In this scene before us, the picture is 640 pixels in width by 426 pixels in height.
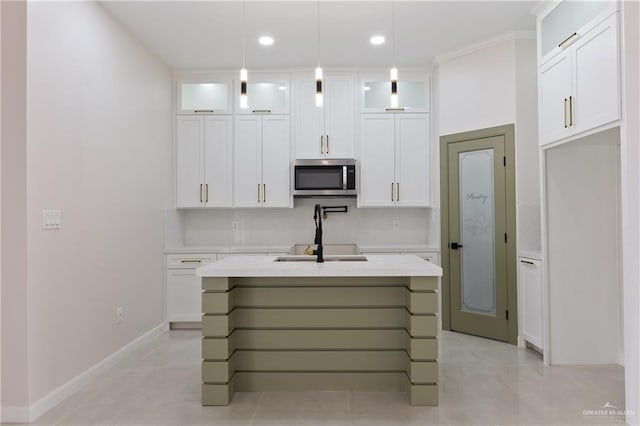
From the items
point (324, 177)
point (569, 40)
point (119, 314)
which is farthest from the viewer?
point (324, 177)

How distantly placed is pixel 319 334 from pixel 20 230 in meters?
1.97

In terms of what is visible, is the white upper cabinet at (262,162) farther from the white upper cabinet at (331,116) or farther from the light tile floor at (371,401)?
the light tile floor at (371,401)

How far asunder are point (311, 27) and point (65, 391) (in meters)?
3.51

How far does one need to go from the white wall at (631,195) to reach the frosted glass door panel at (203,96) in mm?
4053

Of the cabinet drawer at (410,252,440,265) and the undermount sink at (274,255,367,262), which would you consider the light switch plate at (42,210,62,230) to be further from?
the cabinet drawer at (410,252,440,265)

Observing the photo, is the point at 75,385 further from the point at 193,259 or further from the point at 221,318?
the point at 193,259

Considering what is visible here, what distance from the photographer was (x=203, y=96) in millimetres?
5504

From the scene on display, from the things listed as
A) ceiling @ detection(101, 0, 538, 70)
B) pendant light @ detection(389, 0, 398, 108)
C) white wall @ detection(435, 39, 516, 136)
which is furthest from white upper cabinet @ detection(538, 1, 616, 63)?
pendant light @ detection(389, 0, 398, 108)

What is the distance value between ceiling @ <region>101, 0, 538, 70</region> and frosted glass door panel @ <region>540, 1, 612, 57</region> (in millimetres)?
231

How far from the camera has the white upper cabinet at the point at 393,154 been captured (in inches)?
207

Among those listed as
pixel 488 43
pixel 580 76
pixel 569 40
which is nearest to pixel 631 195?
pixel 580 76

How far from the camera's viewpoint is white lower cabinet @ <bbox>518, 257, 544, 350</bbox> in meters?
3.84

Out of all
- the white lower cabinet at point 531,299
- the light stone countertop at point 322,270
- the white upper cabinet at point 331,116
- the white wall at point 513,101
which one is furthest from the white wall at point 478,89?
the light stone countertop at point 322,270

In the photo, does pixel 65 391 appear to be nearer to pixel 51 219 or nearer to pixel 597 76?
pixel 51 219
